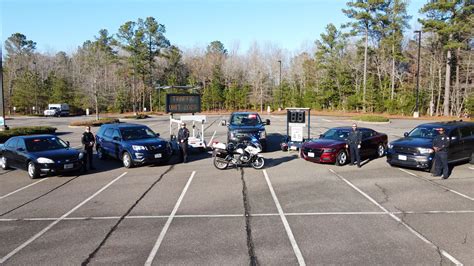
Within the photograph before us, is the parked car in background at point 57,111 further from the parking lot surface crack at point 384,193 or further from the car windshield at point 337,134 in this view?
the parking lot surface crack at point 384,193

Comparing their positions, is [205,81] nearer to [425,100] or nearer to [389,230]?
[425,100]

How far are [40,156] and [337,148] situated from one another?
34.7ft

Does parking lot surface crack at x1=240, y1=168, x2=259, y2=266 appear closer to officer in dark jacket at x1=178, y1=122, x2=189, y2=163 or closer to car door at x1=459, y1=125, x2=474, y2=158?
officer in dark jacket at x1=178, y1=122, x2=189, y2=163

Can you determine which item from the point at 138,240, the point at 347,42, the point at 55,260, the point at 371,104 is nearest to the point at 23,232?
the point at 55,260

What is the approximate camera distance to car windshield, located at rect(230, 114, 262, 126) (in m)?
18.4

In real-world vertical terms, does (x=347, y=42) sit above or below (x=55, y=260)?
above

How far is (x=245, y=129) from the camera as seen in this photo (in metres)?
17.3

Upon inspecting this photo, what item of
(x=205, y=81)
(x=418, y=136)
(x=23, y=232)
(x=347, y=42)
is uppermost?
(x=347, y=42)

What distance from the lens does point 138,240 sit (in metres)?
6.67

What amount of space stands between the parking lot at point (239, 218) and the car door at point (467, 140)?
47.9 inches

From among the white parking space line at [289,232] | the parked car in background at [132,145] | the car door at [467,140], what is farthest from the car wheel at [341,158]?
the parked car in background at [132,145]

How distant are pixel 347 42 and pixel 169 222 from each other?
191 ft

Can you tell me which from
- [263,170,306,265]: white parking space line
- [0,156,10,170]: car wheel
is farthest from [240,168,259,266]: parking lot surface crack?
[0,156,10,170]: car wheel

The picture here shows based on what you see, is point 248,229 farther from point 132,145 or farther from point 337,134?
point 337,134
